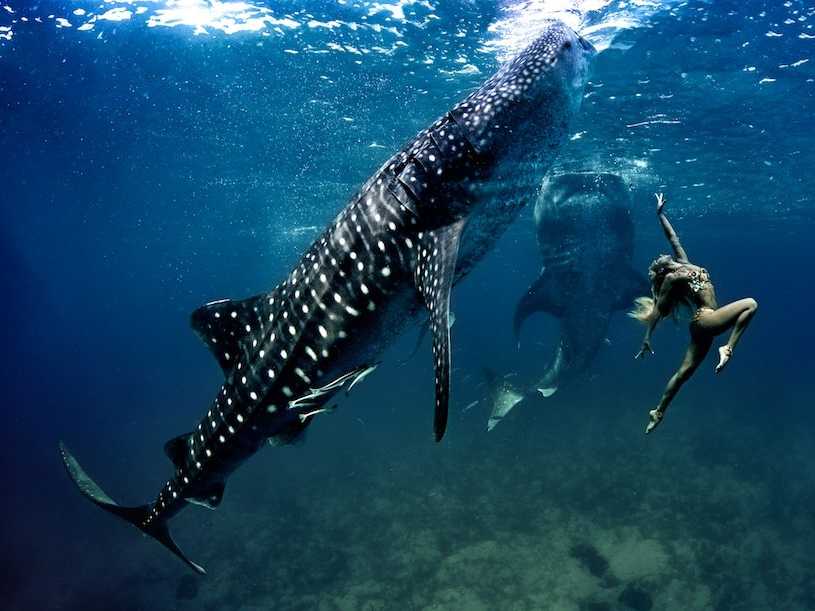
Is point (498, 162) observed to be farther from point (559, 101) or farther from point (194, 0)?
point (194, 0)

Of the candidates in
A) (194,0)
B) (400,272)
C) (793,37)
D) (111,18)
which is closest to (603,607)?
(400,272)

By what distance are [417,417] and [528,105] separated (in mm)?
33531

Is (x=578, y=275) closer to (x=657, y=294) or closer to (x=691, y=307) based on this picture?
(x=657, y=294)

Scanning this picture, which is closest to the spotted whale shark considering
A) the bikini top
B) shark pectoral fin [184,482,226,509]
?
shark pectoral fin [184,482,226,509]

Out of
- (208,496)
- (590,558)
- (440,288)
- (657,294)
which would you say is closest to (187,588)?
→ (590,558)

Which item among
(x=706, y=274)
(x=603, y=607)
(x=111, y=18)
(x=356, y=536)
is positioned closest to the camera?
(x=706, y=274)

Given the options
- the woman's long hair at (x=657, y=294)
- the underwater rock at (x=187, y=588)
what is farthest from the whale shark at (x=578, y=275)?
the underwater rock at (x=187, y=588)

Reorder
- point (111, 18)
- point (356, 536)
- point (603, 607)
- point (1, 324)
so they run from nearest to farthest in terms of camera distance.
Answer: point (603, 607), point (111, 18), point (356, 536), point (1, 324)

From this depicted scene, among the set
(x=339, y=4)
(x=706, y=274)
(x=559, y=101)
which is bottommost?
(x=706, y=274)

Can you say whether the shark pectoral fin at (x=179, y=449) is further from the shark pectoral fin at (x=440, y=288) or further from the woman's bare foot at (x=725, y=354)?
the woman's bare foot at (x=725, y=354)

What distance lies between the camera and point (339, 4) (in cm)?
1259

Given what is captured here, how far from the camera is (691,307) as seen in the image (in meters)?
2.38

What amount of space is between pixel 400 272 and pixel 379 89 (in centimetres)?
1542

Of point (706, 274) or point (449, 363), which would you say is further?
point (449, 363)
